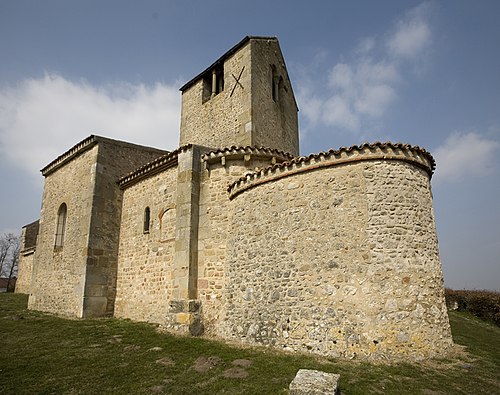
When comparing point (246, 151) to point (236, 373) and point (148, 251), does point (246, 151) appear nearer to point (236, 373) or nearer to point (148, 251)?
point (148, 251)

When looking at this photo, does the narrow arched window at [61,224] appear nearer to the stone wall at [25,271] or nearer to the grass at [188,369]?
the grass at [188,369]

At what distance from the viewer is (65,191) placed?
1738 cm

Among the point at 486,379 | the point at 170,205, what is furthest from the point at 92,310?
the point at 486,379

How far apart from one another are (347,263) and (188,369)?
4.15 metres

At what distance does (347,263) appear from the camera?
808cm

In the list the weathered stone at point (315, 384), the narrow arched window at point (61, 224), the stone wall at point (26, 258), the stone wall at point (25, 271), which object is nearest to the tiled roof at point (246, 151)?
the weathered stone at point (315, 384)

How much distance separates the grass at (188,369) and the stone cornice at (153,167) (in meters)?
5.88

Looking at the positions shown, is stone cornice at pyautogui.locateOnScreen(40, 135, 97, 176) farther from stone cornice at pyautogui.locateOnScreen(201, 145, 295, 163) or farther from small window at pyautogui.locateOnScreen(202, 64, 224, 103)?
stone cornice at pyautogui.locateOnScreen(201, 145, 295, 163)

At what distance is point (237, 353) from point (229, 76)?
11.3m

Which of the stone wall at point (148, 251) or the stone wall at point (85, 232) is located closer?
the stone wall at point (148, 251)

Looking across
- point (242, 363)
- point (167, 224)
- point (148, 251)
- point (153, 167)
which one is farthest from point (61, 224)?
point (242, 363)

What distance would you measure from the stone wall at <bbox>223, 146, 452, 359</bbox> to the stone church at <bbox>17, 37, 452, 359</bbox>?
3 cm

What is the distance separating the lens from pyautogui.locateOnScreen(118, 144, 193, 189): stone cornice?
12.3m

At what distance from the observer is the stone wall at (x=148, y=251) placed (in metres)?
12.1
